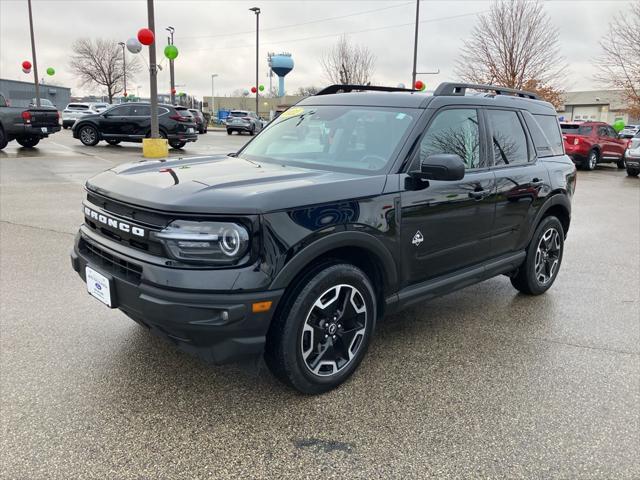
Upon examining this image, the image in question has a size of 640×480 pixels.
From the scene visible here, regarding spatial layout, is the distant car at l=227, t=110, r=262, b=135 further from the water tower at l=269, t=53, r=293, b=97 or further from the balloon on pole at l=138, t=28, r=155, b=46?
the water tower at l=269, t=53, r=293, b=97

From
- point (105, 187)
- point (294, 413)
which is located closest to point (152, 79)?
point (105, 187)

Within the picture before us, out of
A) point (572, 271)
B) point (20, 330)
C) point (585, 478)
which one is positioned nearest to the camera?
point (585, 478)

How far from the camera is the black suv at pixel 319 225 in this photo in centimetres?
258

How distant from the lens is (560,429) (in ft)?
9.37

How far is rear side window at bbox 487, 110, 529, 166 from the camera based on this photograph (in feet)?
13.8

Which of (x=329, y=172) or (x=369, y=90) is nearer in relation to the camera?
(x=329, y=172)

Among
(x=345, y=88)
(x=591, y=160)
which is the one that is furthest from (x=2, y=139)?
(x=591, y=160)

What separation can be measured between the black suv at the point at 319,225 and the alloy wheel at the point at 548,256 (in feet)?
1.32

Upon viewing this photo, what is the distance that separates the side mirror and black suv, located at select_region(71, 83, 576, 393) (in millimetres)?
12

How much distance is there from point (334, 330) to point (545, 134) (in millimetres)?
3189

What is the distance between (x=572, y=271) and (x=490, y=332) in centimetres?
242

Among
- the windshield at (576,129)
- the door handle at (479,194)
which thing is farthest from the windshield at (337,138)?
the windshield at (576,129)

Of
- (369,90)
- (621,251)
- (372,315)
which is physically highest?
(369,90)

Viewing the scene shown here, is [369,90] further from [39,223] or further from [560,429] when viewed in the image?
[39,223]
